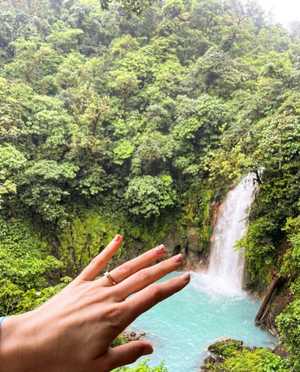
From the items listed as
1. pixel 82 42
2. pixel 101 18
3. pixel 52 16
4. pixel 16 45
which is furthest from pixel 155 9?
pixel 16 45

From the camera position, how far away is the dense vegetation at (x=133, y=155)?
31.5 feet

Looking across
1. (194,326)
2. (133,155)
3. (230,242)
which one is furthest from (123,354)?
(133,155)

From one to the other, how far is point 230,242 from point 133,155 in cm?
439

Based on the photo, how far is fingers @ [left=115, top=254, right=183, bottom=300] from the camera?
107cm

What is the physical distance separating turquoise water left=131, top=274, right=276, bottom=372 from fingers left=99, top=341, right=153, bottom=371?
723 centimetres

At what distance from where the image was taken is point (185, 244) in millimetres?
13328

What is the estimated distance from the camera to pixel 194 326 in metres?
9.49

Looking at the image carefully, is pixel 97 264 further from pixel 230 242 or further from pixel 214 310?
pixel 230 242

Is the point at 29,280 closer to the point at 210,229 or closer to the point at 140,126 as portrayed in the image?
the point at 210,229

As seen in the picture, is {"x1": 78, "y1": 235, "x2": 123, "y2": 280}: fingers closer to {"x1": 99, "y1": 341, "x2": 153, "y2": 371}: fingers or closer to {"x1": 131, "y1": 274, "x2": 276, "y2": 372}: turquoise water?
{"x1": 99, "y1": 341, "x2": 153, "y2": 371}: fingers

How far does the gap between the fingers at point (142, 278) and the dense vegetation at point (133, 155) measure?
248 inches

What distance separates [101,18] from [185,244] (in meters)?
13.7

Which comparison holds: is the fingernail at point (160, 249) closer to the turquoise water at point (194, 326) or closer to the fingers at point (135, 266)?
the fingers at point (135, 266)

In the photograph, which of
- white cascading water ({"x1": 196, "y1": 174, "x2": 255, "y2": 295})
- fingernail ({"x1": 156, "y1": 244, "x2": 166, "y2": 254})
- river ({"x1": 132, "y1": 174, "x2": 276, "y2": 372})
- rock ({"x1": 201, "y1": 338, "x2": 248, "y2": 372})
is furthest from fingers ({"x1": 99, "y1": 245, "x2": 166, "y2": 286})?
white cascading water ({"x1": 196, "y1": 174, "x2": 255, "y2": 295})
